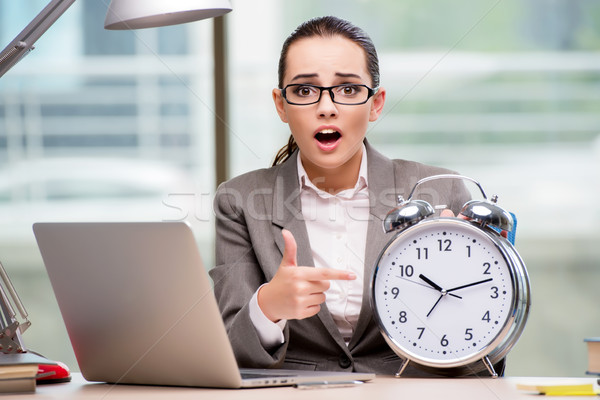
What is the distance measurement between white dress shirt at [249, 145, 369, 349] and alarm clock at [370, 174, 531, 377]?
0.97ft

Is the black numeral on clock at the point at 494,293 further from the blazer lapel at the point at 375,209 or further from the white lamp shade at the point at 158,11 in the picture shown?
the white lamp shade at the point at 158,11

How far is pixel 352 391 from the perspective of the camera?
1.31 m

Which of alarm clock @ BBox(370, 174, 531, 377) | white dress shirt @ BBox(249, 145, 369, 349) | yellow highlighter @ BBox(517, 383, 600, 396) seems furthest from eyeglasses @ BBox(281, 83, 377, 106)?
yellow highlighter @ BBox(517, 383, 600, 396)

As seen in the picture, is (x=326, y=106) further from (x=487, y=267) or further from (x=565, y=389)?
(x=565, y=389)

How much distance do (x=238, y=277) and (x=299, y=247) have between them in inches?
6.4

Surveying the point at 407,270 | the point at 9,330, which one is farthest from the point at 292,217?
the point at 9,330

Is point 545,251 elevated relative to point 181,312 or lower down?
lower down

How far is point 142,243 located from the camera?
1.26 metres

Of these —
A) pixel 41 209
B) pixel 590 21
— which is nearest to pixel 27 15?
pixel 41 209

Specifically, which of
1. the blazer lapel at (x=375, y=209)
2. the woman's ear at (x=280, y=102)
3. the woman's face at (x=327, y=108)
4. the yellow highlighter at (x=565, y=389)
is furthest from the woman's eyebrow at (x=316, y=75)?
the yellow highlighter at (x=565, y=389)

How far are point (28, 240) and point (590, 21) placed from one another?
2.91 metres

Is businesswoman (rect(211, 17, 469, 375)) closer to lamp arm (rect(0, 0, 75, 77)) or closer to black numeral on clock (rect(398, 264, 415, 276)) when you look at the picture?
black numeral on clock (rect(398, 264, 415, 276))

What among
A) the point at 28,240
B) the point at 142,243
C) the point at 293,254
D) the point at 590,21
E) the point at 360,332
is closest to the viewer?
the point at 142,243

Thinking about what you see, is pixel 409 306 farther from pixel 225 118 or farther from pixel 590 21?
pixel 590 21
